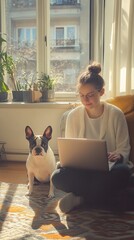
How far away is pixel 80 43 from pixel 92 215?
6.68 ft

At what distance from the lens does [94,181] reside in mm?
1860

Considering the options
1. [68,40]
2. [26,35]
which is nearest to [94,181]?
[68,40]

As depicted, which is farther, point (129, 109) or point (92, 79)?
point (129, 109)

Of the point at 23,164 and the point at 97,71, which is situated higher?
the point at 97,71

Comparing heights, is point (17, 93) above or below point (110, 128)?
above

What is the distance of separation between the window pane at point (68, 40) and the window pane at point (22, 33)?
0.69 ft

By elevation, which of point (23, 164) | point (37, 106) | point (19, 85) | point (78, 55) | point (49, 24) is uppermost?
point (49, 24)

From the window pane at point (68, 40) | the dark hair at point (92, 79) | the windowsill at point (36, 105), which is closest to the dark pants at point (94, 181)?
the dark hair at point (92, 79)

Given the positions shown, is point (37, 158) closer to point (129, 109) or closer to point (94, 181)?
point (94, 181)

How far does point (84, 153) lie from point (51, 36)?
1.94 meters

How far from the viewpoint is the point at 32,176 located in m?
2.33

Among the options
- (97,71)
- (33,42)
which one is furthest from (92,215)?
(33,42)

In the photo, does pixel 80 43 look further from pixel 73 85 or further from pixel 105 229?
pixel 105 229

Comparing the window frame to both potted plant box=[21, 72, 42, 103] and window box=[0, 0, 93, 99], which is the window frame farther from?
potted plant box=[21, 72, 42, 103]
